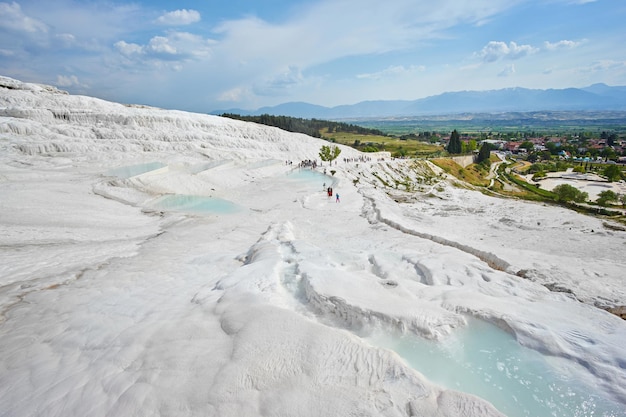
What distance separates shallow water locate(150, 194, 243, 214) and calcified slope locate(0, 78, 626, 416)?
98 centimetres

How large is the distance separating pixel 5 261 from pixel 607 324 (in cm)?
2278

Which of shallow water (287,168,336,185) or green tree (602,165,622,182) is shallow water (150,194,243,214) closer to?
shallow water (287,168,336,185)

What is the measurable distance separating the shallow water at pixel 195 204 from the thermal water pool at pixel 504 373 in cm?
2276

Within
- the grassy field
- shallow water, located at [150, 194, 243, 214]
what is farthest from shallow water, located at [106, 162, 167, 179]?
the grassy field

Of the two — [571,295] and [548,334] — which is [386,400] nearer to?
[548,334]

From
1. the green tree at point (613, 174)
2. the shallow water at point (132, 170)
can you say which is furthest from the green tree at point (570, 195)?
the shallow water at point (132, 170)

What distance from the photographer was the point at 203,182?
3850 centimetres

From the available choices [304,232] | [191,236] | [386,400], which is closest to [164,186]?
[191,236]

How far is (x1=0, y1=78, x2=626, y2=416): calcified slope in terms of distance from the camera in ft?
23.5

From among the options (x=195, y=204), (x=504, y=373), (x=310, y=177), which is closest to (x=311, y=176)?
(x=310, y=177)

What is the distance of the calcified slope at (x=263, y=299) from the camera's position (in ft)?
23.5

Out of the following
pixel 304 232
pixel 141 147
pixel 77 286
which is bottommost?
pixel 304 232

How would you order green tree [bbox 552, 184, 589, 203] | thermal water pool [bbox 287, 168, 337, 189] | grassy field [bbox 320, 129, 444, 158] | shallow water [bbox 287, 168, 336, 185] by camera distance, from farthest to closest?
1. grassy field [bbox 320, 129, 444, 158]
2. green tree [bbox 552, 184, 589, 203]
3. shallow water [bbox 287, 168, 336, 185]
4. thermal water pool [bbox 287, 168, 337, 189]

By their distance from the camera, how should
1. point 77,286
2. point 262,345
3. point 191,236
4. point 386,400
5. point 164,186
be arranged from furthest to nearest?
point 164,186 < point 191,236 < point 77,286 < point 262,345 < point 386,400
